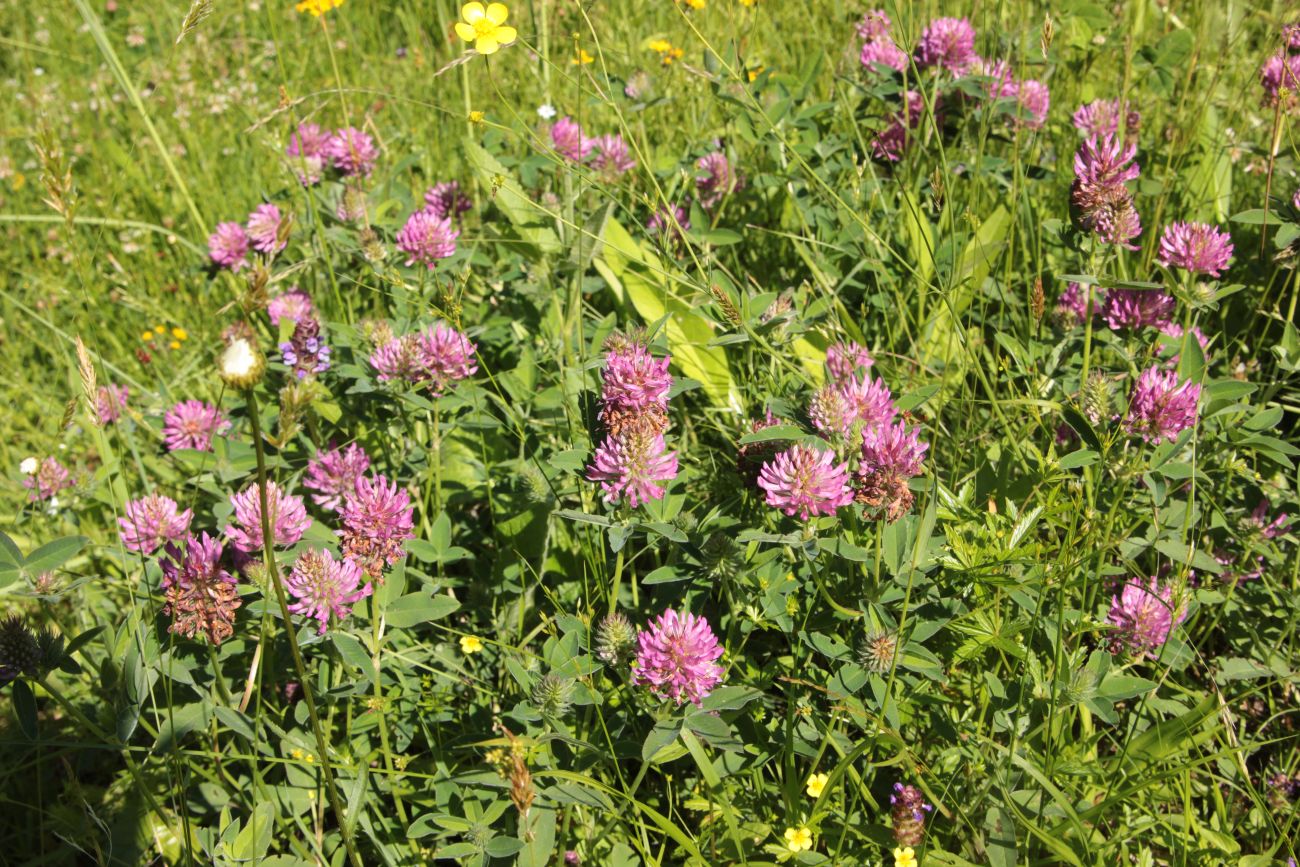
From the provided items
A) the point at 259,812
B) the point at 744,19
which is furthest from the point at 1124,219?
the point at 744,19

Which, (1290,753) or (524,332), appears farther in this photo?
(524,332)

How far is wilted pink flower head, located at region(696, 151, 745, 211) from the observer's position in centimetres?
274

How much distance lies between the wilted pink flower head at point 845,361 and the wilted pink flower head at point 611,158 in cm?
90

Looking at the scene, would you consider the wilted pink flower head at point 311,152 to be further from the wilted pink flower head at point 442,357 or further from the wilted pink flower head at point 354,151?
the wilted pink flower head at point 442,357

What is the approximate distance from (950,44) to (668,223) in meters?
0.97

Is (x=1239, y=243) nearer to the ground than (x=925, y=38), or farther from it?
nearer to the ground

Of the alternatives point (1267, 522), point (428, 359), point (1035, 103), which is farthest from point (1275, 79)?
point (428, 359)

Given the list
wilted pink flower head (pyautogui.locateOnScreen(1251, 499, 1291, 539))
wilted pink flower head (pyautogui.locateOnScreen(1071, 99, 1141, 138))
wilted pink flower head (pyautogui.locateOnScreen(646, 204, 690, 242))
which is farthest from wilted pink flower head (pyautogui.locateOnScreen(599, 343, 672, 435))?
wilted pink flower head (pyautogui.locateOnScreen(1071, 99, 1141, 138))

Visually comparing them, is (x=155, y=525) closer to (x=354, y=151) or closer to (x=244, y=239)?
(x=244, y=239)

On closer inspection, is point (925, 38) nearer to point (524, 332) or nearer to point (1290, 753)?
point (524, 332)

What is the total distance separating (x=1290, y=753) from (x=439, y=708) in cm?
158

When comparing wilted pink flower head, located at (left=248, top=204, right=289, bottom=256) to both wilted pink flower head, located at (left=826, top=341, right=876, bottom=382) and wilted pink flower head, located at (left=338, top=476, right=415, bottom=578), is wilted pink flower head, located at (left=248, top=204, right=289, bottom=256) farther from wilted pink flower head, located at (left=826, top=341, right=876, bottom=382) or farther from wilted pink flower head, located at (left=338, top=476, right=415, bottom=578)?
wilted pink flower head, located at (left=826, top=341, right=876, bottom=382)

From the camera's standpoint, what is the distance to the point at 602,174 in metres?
2.71

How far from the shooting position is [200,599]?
5.73 feet
